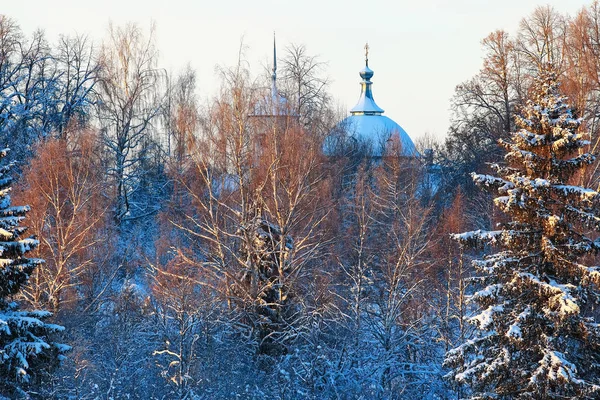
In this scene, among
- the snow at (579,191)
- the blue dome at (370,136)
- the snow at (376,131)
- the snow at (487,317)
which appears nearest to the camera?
the snow at (579,191)

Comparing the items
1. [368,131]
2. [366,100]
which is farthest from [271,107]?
[366,100]

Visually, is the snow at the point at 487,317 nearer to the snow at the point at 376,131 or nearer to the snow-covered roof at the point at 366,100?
the snow at the point at 376,131

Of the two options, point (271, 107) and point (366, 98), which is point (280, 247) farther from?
point (366, 98)

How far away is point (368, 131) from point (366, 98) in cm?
716

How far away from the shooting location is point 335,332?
19.5 metres

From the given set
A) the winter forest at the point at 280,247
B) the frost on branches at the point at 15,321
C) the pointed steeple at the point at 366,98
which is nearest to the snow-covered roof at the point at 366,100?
the pointed steeple at the point at 366,98

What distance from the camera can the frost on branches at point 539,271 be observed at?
10523 mm

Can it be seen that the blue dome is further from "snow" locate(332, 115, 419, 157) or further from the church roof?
the church roof

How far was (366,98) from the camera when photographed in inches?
2312

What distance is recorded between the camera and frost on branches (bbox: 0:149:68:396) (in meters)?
12.2

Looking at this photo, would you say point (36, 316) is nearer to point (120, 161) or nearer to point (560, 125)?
point (560, 125)

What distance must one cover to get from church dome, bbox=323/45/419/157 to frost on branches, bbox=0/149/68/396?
26349 millimetres

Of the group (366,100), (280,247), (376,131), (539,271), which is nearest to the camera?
(539,271)

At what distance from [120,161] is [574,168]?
26.3 metres
